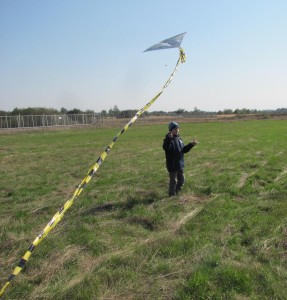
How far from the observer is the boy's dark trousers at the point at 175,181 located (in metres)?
9.30

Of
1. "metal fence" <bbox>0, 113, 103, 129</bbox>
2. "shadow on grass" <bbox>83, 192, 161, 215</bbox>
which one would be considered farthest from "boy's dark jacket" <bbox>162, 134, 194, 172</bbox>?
"metal fence" <bbox>0, 113, 103, 129</bbox>

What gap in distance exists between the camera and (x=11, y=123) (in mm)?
56688

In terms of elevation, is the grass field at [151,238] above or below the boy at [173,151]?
below

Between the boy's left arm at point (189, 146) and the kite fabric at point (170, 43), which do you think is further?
the boy's left arm at point (189, 146)

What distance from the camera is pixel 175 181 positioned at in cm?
938

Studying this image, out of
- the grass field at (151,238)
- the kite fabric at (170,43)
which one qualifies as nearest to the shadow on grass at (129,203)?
the grass field at (151,238)

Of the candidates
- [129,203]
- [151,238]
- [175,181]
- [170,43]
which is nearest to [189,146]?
[175,181]

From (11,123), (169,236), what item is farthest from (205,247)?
(11,123)

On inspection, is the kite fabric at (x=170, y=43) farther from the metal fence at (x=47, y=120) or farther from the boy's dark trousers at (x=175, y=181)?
the metal fence at (x=47, y=120)

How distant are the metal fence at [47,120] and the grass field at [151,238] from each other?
47.0 meters

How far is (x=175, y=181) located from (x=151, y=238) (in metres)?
3.16

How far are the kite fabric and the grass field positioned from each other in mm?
3462

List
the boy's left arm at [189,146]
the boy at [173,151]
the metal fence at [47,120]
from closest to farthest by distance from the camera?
the boy at [173,151]
the boy's left arm at [189,146]
the metal fence at [47,120]

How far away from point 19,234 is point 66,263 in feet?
6.20
